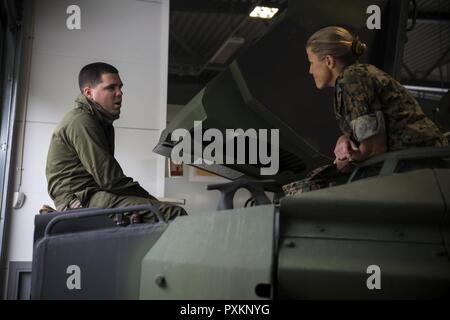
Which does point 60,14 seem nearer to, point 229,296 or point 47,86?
point 47,86

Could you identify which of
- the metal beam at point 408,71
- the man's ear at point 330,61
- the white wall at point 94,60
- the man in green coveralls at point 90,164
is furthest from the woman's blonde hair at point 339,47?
the metal beam at point 408,71

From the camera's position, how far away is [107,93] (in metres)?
3.91

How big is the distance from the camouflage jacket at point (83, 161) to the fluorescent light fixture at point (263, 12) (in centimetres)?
436

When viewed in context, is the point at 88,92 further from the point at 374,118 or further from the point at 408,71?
the point at 408,71

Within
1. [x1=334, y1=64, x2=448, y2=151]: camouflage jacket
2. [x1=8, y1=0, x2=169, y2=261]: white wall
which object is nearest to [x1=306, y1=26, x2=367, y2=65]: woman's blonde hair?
[x1=334, y1=64, x2=448, y2=151]: camouflage jacket

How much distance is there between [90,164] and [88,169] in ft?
0.12

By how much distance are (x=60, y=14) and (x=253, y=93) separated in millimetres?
2669

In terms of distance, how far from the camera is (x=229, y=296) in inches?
85.3

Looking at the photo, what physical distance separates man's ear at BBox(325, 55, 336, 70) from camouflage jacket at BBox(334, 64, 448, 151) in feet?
0.56

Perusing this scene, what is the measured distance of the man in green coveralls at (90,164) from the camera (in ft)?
11.0

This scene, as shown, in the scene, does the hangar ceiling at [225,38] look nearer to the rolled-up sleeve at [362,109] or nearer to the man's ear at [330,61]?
the man's ear at [330,61]

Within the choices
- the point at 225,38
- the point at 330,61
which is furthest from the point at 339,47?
the point at 225,38

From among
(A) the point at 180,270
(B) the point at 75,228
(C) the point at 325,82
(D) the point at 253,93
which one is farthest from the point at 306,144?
(A) the point at 180,270
